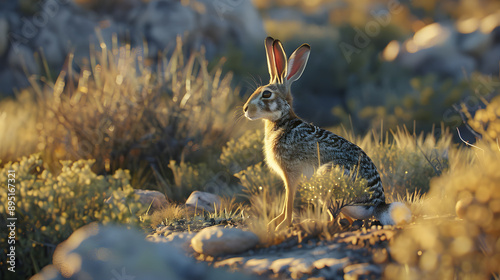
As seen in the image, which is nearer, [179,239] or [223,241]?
[223,241]

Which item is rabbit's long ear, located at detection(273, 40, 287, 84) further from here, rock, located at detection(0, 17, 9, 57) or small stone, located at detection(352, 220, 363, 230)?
rock, located at detection(0, 17, 9, 57)

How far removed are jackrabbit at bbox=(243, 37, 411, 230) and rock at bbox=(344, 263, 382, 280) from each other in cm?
86

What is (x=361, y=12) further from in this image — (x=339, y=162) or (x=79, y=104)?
(x=339, y=162)

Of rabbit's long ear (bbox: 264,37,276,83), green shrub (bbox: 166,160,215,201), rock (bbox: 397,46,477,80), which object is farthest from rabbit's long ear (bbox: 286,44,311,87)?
rock (bbox: 397,46,477,80)

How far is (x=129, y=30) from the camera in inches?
510

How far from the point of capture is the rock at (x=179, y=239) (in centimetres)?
416

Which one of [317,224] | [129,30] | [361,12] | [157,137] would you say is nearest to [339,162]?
[317,224]

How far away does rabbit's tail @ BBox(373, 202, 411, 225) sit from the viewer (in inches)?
157

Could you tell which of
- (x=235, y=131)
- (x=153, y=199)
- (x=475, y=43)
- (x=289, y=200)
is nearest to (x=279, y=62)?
(x=289, y=200)

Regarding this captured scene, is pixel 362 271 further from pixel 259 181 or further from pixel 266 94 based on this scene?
pixel 259 181

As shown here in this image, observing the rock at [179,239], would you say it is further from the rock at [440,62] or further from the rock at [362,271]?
the rock at [440,62]

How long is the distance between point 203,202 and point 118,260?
2430 mm

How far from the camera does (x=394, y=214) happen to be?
158 inches

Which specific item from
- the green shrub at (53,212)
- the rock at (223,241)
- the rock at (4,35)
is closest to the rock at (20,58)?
the rock at (4,35)
